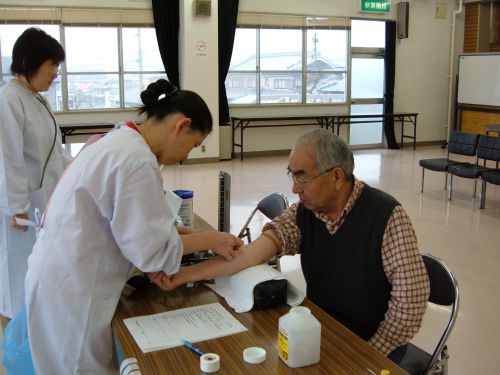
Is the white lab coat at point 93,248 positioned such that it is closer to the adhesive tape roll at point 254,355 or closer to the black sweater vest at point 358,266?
the adhesive tape roll at point 254,355

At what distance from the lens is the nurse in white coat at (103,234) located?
4.29 ft

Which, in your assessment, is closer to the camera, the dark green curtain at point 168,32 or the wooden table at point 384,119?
the dark green curtain at point 168,32

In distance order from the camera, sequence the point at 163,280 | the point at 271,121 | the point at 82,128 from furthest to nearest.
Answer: the point at 271,121 → the point at 82,128 → the point at 163,280

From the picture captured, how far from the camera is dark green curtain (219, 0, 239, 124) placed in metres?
8.09

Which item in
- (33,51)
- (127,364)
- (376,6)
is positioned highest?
(376,6)

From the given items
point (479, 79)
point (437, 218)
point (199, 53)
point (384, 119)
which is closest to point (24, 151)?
point (437, 218)

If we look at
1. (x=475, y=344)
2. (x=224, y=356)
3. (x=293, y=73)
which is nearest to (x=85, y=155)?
(x=224, y=356)

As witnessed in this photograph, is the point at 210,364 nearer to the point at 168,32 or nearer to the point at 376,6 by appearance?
the point at 168,32

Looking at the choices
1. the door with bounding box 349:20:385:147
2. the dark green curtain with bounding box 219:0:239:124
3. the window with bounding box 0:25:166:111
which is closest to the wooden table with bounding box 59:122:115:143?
the window with bounding box 0:25:166:111

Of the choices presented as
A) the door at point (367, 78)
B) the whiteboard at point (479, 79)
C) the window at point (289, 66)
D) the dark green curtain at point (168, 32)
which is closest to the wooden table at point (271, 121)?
the window at point (289, 66)

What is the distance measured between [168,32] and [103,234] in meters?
6.97

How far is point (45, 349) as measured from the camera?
4.72 ft

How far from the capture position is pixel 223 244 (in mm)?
1636

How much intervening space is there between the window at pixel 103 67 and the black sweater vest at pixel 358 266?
6.72 m
